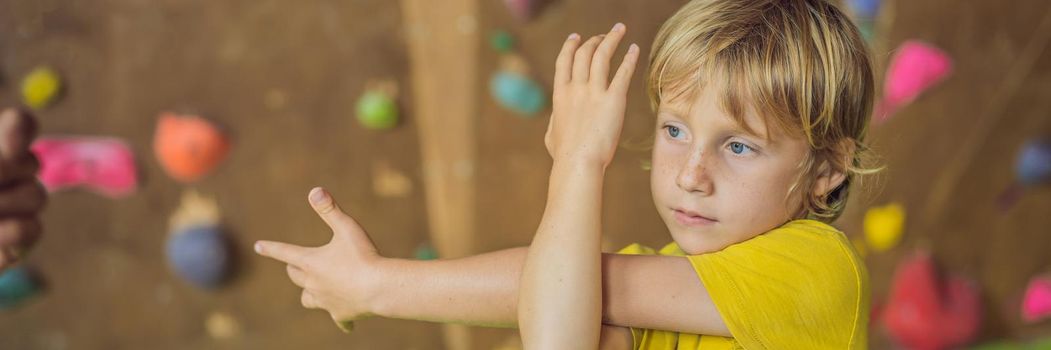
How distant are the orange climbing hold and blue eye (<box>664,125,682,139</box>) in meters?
1.32

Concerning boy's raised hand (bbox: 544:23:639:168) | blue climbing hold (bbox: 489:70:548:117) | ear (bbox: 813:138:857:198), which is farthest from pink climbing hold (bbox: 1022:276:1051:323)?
boy's raised hand (bbox: 544:23:639:168)

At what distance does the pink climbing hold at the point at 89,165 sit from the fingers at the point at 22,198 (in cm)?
78

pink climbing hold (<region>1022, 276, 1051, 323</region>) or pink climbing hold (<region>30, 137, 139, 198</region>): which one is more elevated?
pink climbing hold (<region>30, 137, 139, 198</region>)

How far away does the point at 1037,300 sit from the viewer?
2492 millimetres

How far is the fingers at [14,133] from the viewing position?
1267 millimetres

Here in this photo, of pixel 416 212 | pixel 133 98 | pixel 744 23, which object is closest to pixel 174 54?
pixel 133 98

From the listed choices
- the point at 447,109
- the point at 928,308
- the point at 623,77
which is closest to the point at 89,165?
the point at 447,109

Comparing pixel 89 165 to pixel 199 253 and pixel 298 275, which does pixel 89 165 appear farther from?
pixel 298 275

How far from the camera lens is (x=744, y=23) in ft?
3.30

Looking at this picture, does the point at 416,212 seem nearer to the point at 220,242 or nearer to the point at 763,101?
the point at 220,242

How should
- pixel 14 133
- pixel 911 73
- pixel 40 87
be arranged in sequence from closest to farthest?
pixel 14 133, pixel 40 87, pixel 911 73

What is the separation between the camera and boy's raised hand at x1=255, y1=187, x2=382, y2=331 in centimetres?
97

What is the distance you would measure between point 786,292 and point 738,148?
14cm

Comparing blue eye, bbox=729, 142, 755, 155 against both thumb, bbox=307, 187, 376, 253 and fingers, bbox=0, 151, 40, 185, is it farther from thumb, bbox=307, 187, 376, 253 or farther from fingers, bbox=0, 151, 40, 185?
fingers, bbox=0, 151, 40, 185
